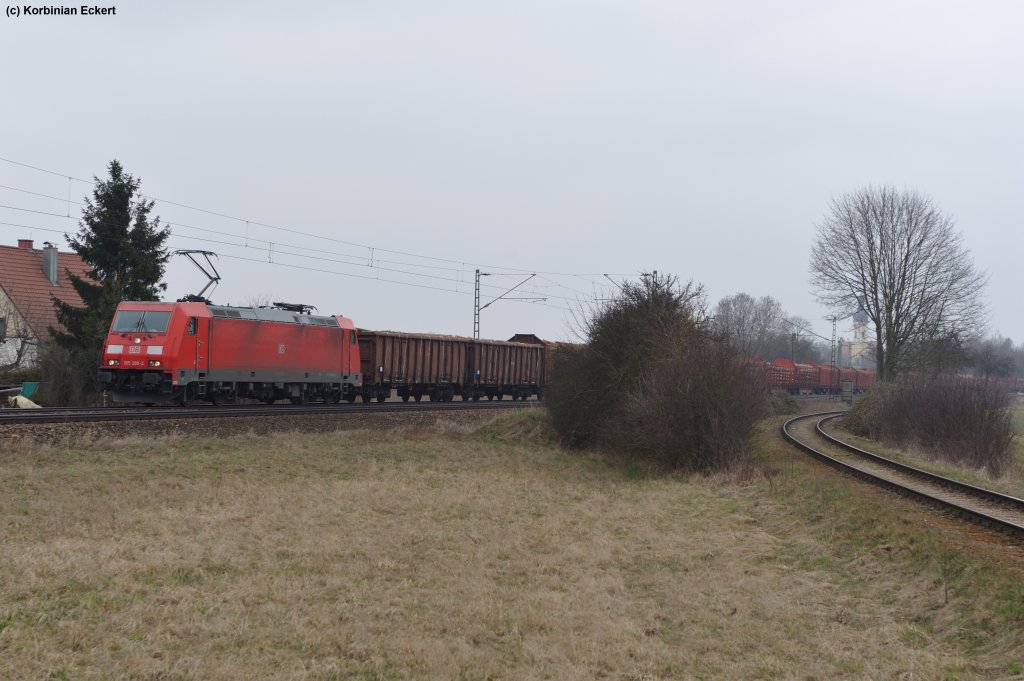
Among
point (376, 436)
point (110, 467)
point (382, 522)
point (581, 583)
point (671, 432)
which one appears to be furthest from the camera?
point (376, 436)

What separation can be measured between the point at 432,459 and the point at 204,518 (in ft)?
24.4

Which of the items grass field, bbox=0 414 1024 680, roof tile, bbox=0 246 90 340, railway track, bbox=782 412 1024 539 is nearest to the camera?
grass field, bbox=0 414 1024 680

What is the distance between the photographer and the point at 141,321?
2181cm

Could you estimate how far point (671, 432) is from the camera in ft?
56.3

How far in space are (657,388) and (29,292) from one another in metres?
35.9

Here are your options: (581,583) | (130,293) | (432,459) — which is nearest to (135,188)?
(130,293)

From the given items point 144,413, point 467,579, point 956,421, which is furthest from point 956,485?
point 144,413

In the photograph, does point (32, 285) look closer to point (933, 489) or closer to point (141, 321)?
point (141, 321)

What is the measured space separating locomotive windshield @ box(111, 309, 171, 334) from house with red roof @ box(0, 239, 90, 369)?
558 inches

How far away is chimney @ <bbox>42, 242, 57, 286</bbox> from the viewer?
143ft

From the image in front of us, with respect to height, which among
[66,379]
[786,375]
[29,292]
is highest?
[29,292]

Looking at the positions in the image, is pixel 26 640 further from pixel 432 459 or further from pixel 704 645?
pixel 432 459

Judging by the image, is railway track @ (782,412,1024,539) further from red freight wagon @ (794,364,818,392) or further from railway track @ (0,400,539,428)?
red freight wagon @ (794,364,818,392)

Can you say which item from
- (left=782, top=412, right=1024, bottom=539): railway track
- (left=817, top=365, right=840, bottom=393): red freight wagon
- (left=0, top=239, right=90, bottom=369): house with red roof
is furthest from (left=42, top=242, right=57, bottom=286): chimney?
(left=817, top=365, right=840, bottom=393): red freight wagon
